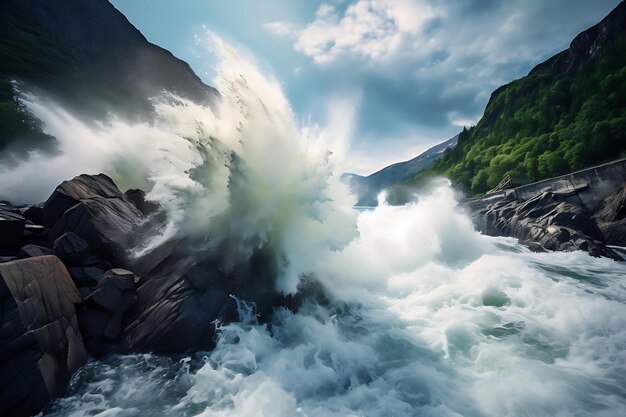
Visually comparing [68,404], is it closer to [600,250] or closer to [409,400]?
[409,400]

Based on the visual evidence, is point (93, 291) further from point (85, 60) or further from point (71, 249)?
point (85, 60)

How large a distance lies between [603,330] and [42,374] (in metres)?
15.4

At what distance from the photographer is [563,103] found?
56500mm

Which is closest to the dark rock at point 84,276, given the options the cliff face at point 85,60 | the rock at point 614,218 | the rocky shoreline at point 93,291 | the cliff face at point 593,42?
the rocky shoreline at point 93,291

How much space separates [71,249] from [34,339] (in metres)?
3.87

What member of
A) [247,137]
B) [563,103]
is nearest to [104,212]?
[247,137]

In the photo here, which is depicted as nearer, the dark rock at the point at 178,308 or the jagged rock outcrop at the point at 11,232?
the dark rock at the point at 178,308

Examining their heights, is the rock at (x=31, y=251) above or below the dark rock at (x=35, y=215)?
below

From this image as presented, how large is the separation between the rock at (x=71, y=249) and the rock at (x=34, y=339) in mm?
1569

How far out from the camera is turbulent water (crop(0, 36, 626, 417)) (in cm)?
574

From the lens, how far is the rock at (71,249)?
8.12 m

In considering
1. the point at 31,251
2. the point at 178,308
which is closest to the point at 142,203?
the point at 31,251

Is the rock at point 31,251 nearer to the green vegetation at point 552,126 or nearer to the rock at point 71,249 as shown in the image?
the rock at point 71,249

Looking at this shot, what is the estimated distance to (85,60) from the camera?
86.0 m
